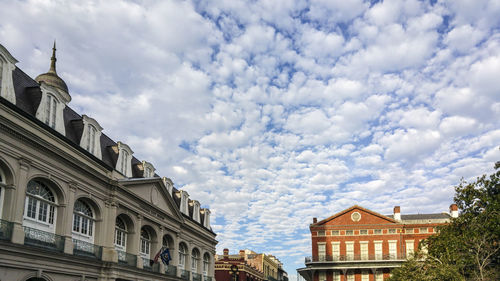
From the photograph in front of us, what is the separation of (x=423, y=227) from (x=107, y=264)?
42.3 meters

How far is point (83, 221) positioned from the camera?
23438 millimetres

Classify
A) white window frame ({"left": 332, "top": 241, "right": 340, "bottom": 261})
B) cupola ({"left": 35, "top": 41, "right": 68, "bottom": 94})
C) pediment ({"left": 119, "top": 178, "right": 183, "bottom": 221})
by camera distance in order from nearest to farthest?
pediment ({"left": 119, "top": 178, "right": 183, "bottom": 221}) < cupola ({"left": 35, "top": 41, "right": 68, "bottom": 94}) < white window frame ({"left": 332, "top": 241, "right": 340, "bottom": 261})

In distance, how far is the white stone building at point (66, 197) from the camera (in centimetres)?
1770

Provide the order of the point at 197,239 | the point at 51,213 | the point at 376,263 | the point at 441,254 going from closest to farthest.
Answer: the point at 51,213
the point at 441,254
the point at 197,239
the point at 376,263

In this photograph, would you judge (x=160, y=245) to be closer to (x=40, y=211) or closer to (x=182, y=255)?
(x=182, y=255)

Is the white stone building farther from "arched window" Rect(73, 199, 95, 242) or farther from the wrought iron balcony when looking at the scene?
the wrought iron balcony

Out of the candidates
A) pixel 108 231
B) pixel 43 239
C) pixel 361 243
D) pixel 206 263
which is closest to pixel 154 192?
pixel 108 231

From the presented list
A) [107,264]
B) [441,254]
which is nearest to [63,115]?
[107,264]

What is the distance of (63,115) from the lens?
22469 millimetres

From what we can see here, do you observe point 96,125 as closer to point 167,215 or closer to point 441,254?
point 167,215

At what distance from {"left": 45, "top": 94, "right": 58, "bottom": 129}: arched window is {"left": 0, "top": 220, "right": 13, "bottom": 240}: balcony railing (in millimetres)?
5218

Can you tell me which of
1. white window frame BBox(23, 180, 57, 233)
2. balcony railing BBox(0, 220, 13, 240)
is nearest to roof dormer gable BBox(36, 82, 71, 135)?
white window frame BBox(23, 180, 57, 233)

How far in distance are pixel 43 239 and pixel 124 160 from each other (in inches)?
374

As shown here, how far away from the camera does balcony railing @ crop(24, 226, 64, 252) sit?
1827 centimetres
